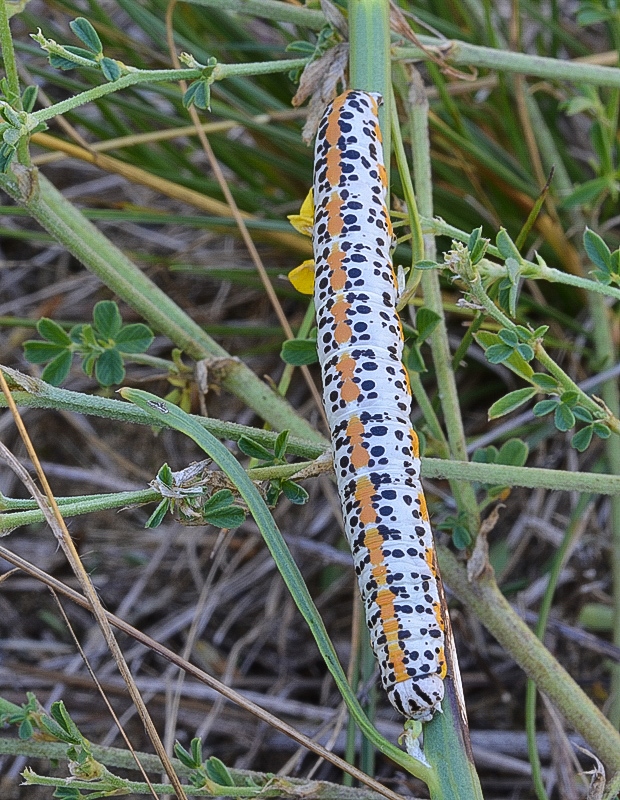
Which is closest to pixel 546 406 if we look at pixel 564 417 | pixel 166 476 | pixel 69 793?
pixel 564 417

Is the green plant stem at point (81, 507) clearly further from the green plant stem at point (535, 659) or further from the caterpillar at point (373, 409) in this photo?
the green plant stem at point (535, 659)

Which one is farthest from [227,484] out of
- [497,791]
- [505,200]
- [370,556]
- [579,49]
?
[579,49]

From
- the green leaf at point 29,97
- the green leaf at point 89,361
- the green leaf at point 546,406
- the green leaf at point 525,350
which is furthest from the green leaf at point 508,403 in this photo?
the green leaf at point 29,97

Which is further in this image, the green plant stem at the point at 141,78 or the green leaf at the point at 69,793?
the green leaf at the point at 69,793

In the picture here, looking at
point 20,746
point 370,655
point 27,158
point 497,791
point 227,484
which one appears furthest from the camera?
point 497,791

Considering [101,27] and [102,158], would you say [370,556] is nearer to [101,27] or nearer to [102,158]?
[102,158]

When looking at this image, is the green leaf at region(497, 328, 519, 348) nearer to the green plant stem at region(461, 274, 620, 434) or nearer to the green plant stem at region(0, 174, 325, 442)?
the green plant stem at region(461, 274, 620, 434)
